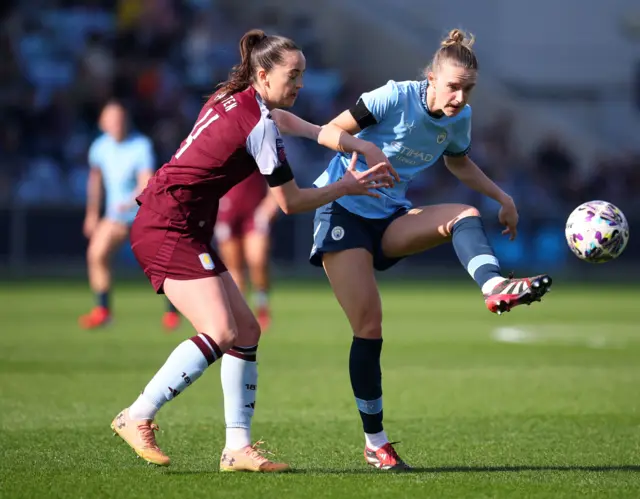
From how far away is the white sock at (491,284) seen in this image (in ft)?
19.1

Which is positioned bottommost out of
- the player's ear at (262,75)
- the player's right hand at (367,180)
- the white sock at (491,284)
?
the white sock at (491,284)

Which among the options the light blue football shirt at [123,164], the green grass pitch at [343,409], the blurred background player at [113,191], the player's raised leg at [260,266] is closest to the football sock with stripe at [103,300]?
the blurred background player at [113,191]

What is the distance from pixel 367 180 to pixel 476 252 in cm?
76

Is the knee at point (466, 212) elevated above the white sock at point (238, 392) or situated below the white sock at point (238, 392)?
above

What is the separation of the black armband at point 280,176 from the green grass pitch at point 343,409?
1457mm

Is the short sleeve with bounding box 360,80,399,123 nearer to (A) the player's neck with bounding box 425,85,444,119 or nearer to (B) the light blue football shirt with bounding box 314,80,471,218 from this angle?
(B) the light blue football shirt with bounding box 314,80,471,218

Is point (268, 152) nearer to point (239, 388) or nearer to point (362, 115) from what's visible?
Result: point (362, 115)

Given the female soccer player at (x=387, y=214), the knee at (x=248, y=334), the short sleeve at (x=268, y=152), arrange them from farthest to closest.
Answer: the female soccer player at (x=387, y=214) → the knee at (x=248, y=334) → the short sleeve at (x=268, y=152)

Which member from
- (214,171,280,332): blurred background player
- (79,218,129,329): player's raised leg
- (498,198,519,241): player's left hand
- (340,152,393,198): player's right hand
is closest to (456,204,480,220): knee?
(498,198,519,241): player's left hand

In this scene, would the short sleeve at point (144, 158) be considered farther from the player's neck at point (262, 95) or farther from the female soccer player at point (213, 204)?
the player's neck at point (262, 95)

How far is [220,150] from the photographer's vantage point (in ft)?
19.2

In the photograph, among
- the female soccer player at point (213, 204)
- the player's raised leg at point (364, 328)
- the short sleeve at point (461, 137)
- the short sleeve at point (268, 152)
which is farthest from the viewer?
the short sleeve at point (461, 137)

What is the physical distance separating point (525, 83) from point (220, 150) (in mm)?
25076

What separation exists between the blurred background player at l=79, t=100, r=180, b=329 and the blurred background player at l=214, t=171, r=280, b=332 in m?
1.01
